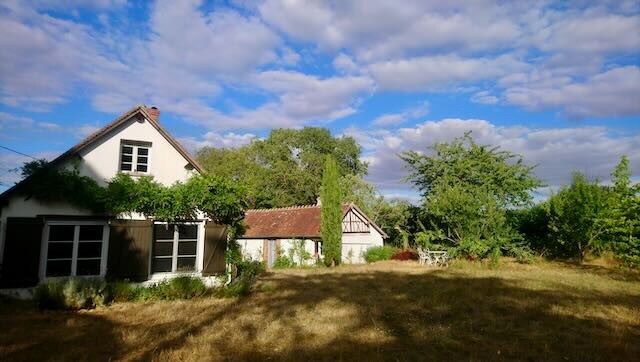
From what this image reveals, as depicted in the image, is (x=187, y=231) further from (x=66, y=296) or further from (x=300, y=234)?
(x=300, y=234)

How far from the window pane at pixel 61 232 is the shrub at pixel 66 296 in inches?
67.9

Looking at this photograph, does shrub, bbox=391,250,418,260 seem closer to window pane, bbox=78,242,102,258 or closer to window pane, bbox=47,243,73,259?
window pane, bbox=78,242,102,258

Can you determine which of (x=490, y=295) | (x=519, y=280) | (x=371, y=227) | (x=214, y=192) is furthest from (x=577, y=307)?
(x=371, y=227)

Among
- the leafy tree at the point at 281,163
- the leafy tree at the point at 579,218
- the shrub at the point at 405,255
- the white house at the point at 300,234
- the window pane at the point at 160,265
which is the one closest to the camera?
the window pane at the point at 160,265

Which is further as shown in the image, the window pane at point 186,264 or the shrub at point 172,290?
the window pane at point 186,264

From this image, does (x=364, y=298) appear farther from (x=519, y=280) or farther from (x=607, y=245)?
(x=607, y=245)

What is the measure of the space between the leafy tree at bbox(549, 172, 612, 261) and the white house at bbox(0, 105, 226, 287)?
21429 millimetres

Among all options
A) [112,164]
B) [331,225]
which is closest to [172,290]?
[112,164]

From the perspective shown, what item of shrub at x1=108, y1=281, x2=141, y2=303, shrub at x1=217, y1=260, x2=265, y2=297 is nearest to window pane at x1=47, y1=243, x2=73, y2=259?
shrub at x1=108, y1=281, x2=141, y2=303

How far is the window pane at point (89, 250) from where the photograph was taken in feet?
44.5

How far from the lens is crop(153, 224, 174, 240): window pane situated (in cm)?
1477

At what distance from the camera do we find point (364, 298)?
13922 millimetres

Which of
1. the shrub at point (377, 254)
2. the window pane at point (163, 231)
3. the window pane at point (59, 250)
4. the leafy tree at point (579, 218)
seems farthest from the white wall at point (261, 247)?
the leafy tree at point (579, 218)

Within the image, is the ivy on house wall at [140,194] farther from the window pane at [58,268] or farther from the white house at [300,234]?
the white house at [300,234]
